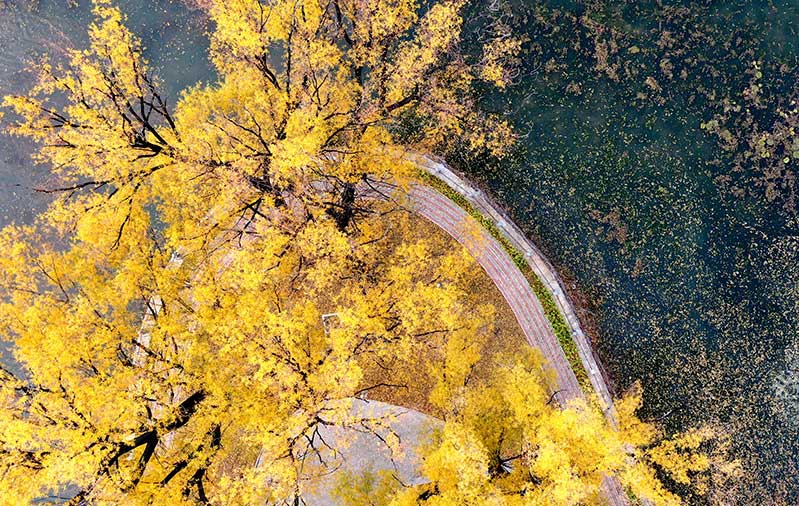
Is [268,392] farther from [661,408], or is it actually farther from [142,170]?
[661,408]

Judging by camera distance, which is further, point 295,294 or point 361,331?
point 295,294

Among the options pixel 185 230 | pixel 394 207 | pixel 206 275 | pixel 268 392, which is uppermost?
pixel 394 207

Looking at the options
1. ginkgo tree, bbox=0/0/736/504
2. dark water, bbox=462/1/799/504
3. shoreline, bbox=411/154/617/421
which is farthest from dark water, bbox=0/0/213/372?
dark water, bbox=462/1/799/504

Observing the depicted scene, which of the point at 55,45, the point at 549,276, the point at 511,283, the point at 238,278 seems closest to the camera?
the point at 238,278

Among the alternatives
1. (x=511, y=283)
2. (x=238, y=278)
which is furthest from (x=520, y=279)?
(x=238, y=278)

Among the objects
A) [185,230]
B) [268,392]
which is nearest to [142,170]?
[185,230]

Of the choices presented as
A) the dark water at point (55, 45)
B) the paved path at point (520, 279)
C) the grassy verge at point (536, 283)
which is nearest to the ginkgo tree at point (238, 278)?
the paved path at point (520, 279)

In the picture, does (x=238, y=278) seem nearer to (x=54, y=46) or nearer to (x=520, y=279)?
(x=520, y=279)
